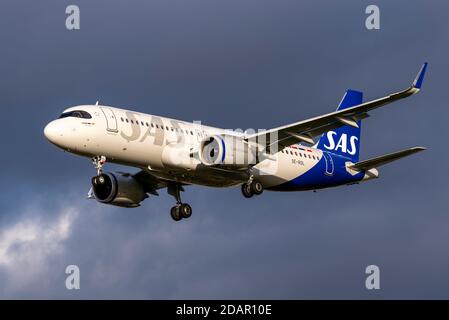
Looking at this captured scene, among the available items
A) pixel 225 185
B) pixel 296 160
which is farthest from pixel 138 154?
pixel 296 160

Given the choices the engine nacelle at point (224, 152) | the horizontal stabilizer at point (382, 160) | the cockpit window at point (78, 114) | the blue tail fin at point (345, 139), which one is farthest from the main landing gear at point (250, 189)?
the cockpit window at point (78, 114)

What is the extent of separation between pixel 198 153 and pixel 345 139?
16786 mm

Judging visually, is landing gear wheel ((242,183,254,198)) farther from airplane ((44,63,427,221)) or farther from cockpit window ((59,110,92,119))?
cockpit window ((59,110,92,119))

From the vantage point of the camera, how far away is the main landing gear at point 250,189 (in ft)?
245

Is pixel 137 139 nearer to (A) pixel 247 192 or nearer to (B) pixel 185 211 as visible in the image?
(A) pixel 247 192

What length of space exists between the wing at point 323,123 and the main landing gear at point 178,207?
7.70 m

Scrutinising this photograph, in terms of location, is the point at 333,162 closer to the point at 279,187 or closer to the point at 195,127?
the point at 279,187

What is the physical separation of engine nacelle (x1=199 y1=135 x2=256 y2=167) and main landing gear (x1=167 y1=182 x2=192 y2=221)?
7571 mm

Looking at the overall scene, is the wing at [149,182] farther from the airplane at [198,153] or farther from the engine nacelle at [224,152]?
the engine nacelle at [224,152]

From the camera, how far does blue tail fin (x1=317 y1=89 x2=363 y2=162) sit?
Result: 274 ft

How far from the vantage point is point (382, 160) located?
254ft

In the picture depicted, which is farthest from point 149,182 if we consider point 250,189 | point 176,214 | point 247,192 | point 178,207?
point 250,189

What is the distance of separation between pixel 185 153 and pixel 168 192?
8753mm

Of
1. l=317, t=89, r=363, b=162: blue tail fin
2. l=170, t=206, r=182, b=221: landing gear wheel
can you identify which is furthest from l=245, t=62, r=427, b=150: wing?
l=317, t=89, r=363, b=162: blue tail fin
